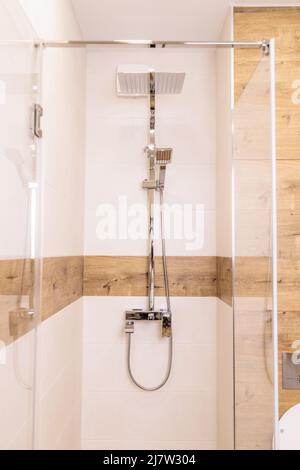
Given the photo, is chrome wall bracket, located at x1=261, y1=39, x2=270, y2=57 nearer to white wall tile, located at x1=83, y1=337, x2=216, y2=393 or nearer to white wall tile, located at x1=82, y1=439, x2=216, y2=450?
white wall tile, located at x1=83, y1=337, x2=216, y2=393

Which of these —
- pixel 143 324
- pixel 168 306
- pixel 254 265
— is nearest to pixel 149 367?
pixel 143 324

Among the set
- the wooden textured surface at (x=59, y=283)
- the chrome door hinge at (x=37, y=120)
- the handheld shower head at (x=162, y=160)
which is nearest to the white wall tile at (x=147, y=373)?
the wooden textured surface at (x=59, y=283)

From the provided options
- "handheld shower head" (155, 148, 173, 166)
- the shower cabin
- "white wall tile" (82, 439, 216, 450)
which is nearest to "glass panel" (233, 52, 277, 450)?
the shower cabin

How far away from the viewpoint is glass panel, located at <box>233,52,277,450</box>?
120 centimetres

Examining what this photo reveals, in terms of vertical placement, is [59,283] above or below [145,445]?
above

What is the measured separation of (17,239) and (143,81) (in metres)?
1.09

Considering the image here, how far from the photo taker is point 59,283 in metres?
1.40

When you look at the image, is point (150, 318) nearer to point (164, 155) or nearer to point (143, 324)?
point (143, 324)

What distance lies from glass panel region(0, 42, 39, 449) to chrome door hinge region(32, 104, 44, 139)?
21 mm

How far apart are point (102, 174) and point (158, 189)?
1.03 feet

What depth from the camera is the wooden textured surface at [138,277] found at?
194 centimetres

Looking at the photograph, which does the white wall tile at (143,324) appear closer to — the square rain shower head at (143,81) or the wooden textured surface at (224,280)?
the wooden textured surface at (224,280)

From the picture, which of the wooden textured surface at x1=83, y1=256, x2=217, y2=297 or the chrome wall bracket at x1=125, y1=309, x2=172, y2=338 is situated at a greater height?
the wooden textured surface at x1=83, y1=256, x2=217, y2=297
